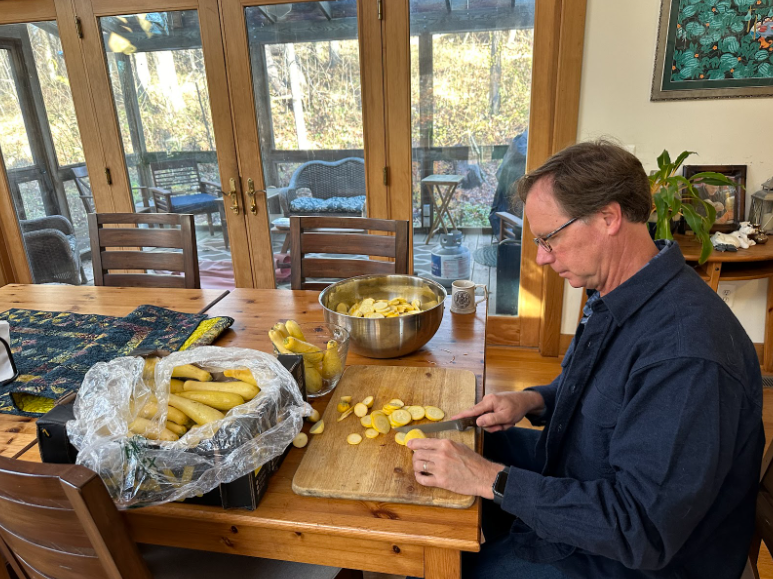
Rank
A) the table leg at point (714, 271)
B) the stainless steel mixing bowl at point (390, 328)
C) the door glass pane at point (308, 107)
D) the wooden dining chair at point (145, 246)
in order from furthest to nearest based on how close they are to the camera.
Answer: the door glass pane at point (308, 107) < the table leg at point (714, 271) < the wooden dining chair at point (145, 246) < the stainless steel mixing bowl at point (390, 328)

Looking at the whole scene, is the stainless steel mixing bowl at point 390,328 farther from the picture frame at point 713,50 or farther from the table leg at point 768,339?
the table leg at point 768,339

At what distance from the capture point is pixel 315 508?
821mm

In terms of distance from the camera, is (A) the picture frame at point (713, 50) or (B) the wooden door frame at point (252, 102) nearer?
(A) the picture frame at point (713, 50)

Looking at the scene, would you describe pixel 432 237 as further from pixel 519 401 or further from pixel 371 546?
pixel 371 546

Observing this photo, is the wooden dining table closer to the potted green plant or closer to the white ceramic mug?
the white ceramic mug

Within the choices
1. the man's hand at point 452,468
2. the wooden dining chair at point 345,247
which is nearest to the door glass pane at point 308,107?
the wooden dining chair at point 345,247

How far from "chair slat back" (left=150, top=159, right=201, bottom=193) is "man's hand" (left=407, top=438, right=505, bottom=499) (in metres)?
2.70

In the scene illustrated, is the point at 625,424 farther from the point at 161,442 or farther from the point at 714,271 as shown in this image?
the point at 714,271

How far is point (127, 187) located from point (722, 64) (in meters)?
3.25

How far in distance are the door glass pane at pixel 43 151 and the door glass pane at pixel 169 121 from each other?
38 cm

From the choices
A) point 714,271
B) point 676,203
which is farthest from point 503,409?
point 714,271

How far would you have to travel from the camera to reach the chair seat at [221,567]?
3.42ft

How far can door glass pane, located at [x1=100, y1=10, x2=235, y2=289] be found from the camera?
2.89m

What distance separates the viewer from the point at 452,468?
85cm
